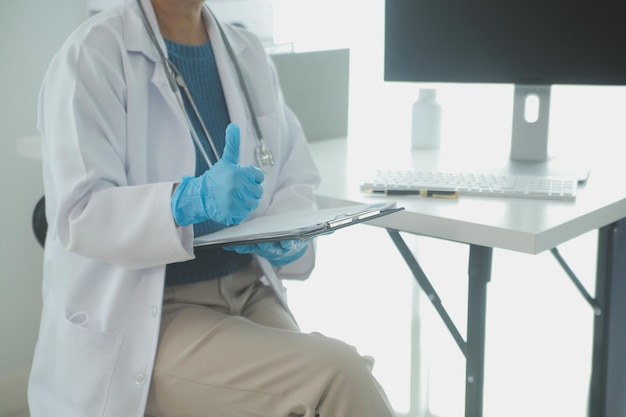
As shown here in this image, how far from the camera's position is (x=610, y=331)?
5.90 feet

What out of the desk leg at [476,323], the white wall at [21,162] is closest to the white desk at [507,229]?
the desk leg at [476,323]

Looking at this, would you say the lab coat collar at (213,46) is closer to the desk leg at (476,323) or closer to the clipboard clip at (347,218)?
the clipboard clip at (347,218)

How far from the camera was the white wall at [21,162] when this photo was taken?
2.04 m

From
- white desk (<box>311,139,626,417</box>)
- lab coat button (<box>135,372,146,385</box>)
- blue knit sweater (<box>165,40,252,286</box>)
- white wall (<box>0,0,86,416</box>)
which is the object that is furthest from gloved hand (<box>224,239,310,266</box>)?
white wall (<box>0,0,86,416</box>)

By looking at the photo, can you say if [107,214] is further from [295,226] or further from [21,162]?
[21,162]

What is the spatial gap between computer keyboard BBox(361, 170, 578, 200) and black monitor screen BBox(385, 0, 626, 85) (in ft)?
1.02

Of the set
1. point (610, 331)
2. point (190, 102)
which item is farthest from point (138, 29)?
point (610, 331)

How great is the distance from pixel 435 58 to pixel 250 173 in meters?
0.86

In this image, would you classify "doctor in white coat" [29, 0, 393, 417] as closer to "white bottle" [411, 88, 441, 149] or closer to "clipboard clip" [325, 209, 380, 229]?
"clipboard clip" [325, 209, 380, 229]

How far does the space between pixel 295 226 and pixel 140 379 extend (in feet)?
1.11

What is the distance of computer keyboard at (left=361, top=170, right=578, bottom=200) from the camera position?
58.6 inches

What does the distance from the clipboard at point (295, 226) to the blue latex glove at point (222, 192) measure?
37 millimetres

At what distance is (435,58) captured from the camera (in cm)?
184

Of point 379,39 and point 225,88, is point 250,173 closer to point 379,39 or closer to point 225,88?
point 225,88
